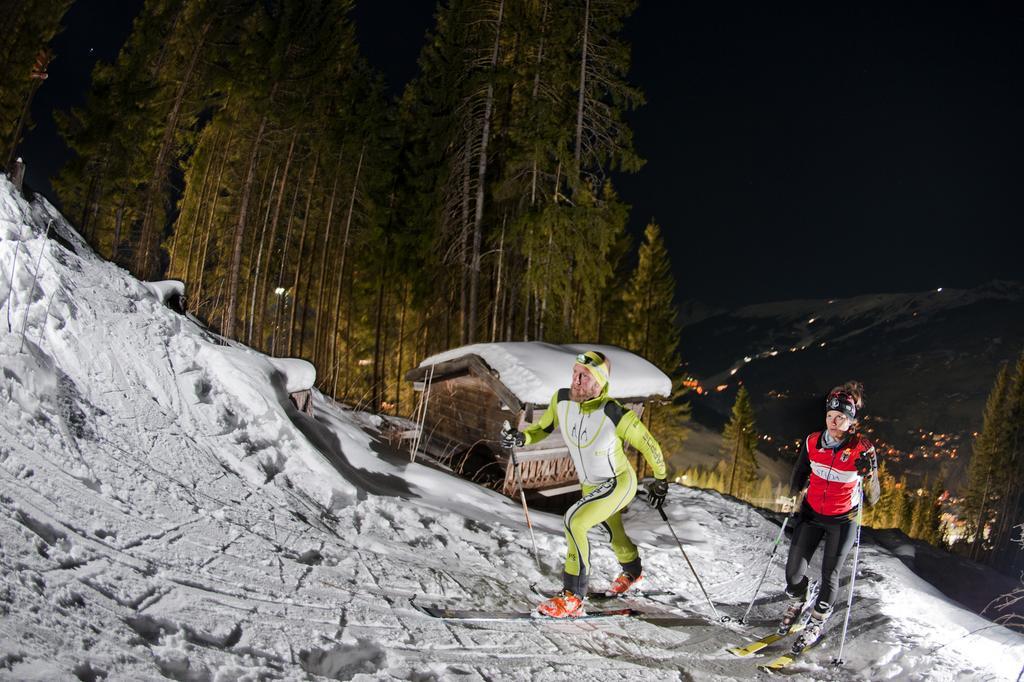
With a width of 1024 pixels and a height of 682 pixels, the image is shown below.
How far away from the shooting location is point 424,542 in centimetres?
589

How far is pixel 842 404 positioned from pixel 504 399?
7107 mm

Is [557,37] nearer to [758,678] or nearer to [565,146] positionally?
[565,146]

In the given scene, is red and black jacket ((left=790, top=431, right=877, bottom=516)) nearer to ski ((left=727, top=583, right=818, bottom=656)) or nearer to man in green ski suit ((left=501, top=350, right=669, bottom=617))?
ski ((left=727, top=583, right=818, bottom=656))

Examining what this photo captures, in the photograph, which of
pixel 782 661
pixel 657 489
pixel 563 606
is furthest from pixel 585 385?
pixel 782 661

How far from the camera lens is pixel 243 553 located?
4383 mm

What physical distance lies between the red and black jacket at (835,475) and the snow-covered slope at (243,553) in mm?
1276

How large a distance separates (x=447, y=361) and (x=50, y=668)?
11.0 metres

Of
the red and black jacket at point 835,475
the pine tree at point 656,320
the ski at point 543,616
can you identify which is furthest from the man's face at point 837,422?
the pine tree at point 656,320

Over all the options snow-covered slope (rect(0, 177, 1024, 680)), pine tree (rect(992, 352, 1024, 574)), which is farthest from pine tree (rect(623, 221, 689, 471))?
pine tree (rect(992, 352, 1024, 574))

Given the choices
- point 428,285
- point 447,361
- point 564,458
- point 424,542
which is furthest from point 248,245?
point 424,542

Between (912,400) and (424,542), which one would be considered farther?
(912,400)

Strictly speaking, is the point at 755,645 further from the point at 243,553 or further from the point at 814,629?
the point at 243,553

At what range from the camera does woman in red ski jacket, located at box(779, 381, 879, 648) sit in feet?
17.2

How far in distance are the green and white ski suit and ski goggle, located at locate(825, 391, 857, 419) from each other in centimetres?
163
